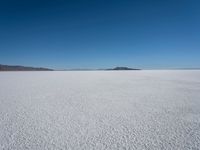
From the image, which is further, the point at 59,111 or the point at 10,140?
the point at 59,111

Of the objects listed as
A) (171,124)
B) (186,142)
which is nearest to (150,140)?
(186,142)

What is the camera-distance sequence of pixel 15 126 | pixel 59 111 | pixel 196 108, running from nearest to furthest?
1. pixel 15 126
2. pixel 59 111
3. pixel 196 108

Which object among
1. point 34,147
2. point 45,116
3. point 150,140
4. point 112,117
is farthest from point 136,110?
point 34,147

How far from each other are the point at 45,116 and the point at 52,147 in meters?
1.10

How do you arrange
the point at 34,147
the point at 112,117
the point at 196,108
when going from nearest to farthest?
the point at 34,147
the point at 112,117
the point at 196,108

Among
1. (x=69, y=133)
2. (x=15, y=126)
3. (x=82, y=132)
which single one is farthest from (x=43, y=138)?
(x=15, y=126)

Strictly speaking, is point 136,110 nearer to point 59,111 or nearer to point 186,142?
point 186,142

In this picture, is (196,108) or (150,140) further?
(196,108)

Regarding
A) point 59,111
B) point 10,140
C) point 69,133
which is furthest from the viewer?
point 59,111

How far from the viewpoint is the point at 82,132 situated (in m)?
2.02

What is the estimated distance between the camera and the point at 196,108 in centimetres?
315

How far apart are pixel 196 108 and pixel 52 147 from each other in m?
2.94

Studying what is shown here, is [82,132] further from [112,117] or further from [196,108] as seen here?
[196,108]

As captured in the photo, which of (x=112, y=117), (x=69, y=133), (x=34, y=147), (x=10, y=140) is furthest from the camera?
(x=112, y=117)
